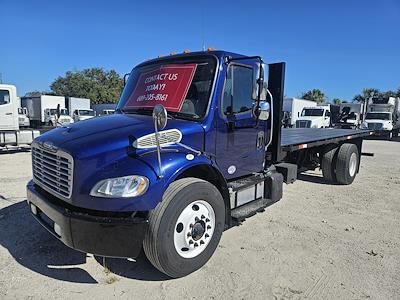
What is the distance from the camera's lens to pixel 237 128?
414 cm

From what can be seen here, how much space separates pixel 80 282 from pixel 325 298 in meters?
2.39

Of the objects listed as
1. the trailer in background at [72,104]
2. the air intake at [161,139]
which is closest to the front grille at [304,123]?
the trailer in background at [72,104]

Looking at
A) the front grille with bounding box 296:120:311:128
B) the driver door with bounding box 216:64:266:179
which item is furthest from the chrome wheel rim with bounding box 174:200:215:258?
the front grille with bounding box 296:120:311:128

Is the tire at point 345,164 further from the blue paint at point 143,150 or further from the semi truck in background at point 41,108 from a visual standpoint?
the semi truck in background at point 41,108

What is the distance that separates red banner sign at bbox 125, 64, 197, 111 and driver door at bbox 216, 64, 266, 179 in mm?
490

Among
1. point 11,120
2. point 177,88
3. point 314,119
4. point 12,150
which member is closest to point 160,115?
point 177,88

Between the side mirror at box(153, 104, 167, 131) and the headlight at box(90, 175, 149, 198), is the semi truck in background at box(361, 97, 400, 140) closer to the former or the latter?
the side mirror at box(153, 104, 167, 131)

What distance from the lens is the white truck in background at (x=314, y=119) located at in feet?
78.5

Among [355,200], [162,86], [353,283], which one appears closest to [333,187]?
[355,200]

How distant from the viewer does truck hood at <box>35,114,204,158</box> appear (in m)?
3.04

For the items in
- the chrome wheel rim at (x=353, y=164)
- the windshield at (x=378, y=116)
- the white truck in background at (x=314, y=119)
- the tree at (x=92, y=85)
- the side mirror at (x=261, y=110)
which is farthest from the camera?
the tree at (x=92, y=85)

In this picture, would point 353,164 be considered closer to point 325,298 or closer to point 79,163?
point 325,298

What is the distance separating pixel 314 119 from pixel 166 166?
2310 cm

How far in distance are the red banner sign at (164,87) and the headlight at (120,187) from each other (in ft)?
3.94
